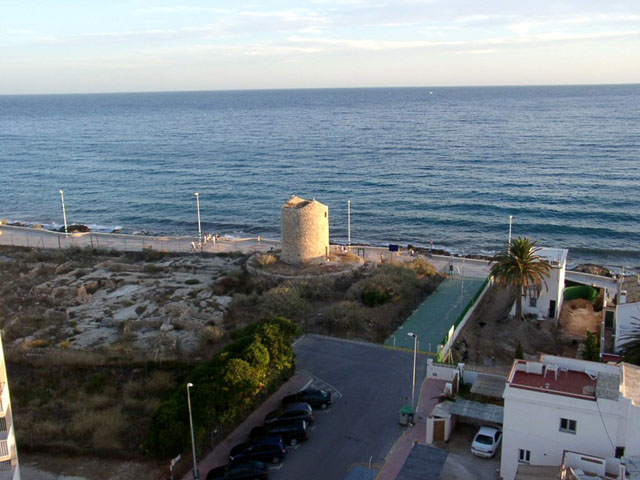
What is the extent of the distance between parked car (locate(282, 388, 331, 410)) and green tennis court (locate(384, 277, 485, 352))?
6.77 meters

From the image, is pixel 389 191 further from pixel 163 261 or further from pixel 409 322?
pixel 409 322

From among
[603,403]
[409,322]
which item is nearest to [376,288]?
[409,322]

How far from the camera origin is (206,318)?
1280 inches

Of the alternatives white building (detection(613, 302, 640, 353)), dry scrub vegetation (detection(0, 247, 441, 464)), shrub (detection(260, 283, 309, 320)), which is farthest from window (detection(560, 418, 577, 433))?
shrub (detection(260, 283, 309, 320))

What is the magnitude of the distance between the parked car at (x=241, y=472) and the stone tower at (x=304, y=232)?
2069 cm

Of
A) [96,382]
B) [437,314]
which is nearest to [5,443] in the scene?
[96,382]

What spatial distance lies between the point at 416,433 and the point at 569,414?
604 cm

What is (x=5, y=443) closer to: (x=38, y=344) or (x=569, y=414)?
(x=38, y=344)

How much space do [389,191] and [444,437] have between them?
181 feet

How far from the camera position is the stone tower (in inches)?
1487

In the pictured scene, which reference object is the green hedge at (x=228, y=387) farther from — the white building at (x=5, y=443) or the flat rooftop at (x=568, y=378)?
the flat rooftop at (x=568, y=378)

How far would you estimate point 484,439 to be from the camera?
20172mm

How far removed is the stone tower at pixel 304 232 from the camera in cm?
3778

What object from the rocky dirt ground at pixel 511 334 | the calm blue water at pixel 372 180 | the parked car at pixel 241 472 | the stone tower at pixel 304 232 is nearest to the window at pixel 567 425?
the parked car at pixel 241 472
